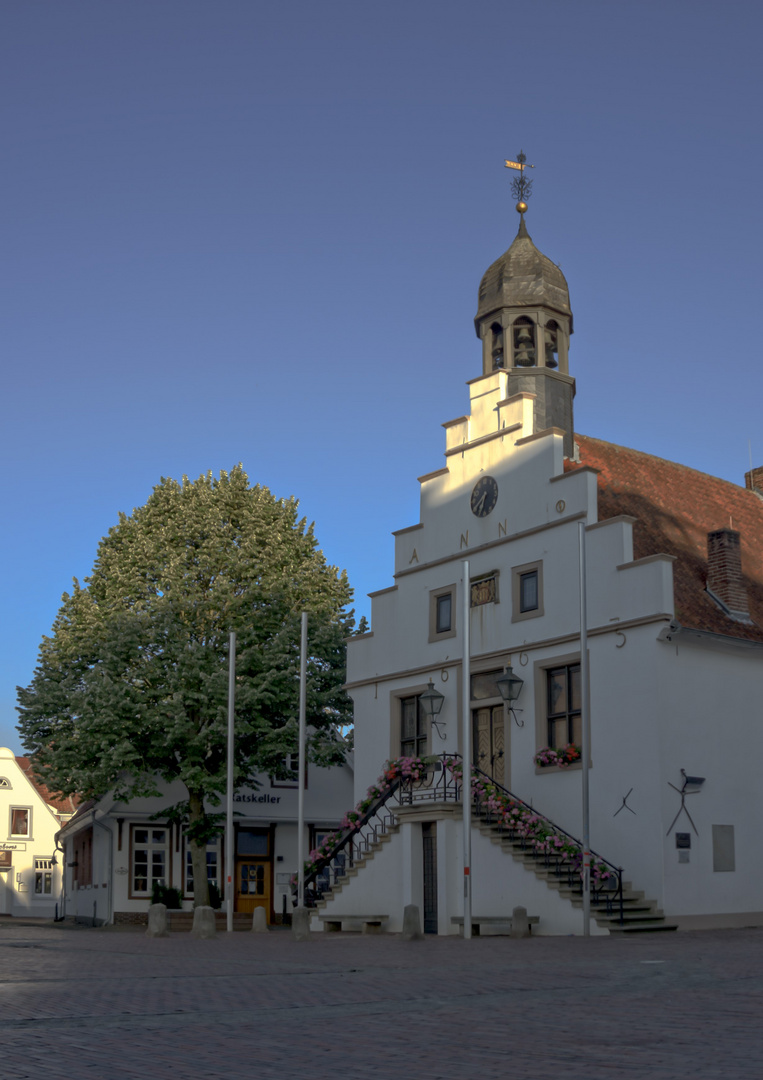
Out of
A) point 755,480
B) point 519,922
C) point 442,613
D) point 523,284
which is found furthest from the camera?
point 755,480

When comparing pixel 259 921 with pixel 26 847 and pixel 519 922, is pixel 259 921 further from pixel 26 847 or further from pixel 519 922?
pixel 26 847

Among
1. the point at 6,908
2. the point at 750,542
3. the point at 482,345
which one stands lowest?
the point at 6,908

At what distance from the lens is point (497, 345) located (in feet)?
108

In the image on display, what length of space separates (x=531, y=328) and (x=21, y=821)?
41312 millimetres

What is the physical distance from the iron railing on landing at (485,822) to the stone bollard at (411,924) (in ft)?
9.31

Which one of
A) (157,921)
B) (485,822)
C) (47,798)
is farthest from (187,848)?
(47,798)

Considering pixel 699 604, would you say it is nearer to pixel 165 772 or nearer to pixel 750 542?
pixel 750 542

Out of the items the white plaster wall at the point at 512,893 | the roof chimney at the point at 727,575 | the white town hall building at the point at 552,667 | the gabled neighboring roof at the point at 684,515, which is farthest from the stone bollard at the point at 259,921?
the roof chimney at the point at 727,575

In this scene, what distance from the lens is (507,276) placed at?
33312 millimetres

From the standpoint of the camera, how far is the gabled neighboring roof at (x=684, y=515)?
27469mm

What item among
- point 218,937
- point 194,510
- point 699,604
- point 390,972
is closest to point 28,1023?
point 390,972

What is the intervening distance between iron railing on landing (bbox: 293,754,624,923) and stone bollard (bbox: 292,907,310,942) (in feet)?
12.4

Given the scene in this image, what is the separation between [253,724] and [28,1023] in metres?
24.5

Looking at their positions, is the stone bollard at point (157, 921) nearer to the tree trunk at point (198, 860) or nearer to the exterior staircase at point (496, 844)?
the exterior staircase at point (496, 844)
